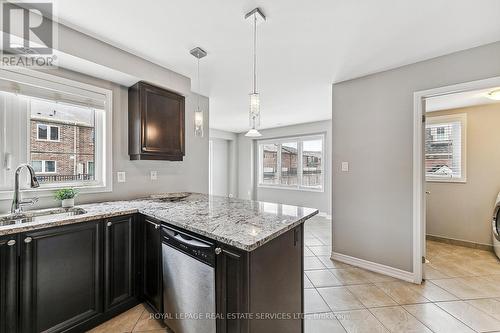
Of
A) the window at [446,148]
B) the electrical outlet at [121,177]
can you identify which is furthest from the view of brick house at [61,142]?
the window at [446,148]

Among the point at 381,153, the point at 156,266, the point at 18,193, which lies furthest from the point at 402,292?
the point at 18,193

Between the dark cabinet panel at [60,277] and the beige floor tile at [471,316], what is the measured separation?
3.07m

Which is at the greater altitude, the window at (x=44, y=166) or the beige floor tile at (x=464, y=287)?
the window at (x=44, y=166)

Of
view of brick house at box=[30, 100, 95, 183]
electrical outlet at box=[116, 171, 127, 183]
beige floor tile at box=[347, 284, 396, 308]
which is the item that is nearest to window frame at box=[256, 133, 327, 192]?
beige floor tile at box=[347, 284, 396, 308]

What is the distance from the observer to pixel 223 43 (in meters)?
2.03

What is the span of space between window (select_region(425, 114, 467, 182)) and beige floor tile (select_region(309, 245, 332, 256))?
7.70 ft

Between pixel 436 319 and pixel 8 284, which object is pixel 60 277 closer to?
pixel 8 284

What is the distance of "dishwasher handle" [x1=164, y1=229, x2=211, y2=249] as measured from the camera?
1.29 metres

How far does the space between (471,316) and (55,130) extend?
4235mm

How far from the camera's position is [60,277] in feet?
4.97

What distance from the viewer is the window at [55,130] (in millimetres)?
1770

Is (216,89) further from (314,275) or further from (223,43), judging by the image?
(314,275)

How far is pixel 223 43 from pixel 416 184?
2.60 meters

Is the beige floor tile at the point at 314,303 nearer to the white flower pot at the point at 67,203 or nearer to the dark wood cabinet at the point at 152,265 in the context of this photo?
the dark wood cabinet at the point at 152,265
